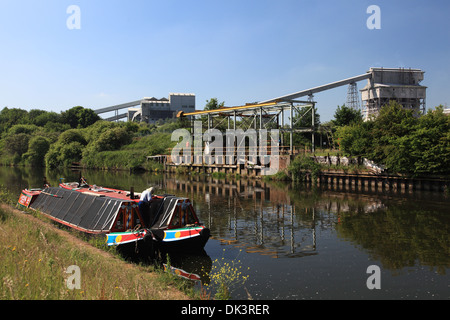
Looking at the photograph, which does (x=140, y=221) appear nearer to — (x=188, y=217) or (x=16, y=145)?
(x=188, y=217)

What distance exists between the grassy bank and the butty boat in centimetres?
96

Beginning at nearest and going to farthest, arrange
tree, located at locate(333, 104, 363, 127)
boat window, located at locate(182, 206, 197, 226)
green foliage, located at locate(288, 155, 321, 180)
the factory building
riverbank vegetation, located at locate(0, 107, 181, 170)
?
1. boat window, located at locate(182, 206, 197, 226)
2. green foliage, located at locate(288, 155, 321, 180)
3. tree, located at locate(333, 104, 363, 127)
4. riverbank vegetation, located at locate(0, 107, 181, 170)
5. the factory building

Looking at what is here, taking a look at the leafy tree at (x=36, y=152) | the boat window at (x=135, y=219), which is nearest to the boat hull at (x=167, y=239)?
the boat window at (x=135, y=219)

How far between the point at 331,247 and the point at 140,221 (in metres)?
7.52

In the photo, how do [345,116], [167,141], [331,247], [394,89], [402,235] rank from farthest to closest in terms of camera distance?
[394,89]
[167,141]
[345,116]
[402,235]
[331,247]

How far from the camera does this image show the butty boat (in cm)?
1180

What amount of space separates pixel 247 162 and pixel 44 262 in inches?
1330

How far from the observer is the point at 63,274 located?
7770 millimetres

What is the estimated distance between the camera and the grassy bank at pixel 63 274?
6.61 m

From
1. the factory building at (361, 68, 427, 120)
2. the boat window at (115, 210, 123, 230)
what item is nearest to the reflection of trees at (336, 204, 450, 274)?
the boat window at (115, 210, 123, 230)

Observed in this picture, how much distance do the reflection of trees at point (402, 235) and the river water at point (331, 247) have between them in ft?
0.11

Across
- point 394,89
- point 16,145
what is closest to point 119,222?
point 394,89

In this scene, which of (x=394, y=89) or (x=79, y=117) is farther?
(x=79, y=117)

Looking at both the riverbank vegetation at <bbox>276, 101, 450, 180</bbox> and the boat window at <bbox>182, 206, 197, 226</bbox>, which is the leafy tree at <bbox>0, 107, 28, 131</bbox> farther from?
the boat window at <bbox>182, 206, 197, 226</bbox>
